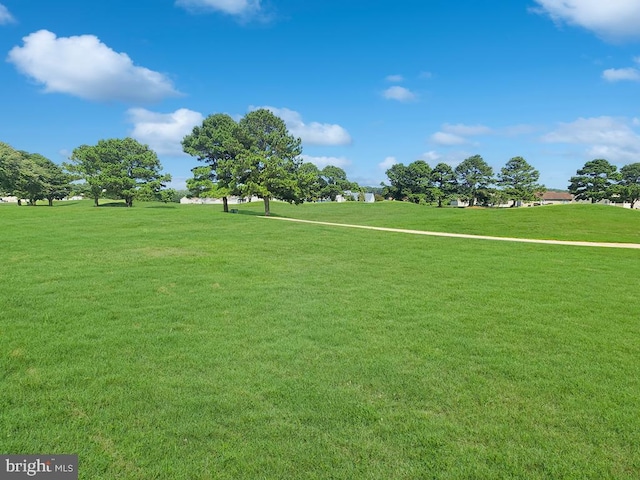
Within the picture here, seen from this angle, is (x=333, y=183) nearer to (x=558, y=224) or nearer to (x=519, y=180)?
(x=519, y=180)

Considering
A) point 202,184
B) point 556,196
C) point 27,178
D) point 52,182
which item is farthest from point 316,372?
point 556,196

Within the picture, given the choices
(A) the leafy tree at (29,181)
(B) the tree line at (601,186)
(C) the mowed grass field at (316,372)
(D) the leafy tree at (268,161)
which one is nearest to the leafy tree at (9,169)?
(A) the leafy tree at (29,181)

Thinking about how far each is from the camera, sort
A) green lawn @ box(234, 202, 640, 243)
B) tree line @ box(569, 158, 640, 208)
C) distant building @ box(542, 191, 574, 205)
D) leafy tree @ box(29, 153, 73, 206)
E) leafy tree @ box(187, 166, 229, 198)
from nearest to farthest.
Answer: green lawn @ box(234, 202, 640, 243), leafy tree @ box(187, 166, 229, 198), leafy tree @ box(29, 153, 73, 206), tree line @ box(569, 158, 640, 208), distant building @ box(542, 191, 574, 205)

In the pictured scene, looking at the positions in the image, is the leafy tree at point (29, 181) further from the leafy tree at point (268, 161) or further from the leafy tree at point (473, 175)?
the leafy tree at point (473, 175)

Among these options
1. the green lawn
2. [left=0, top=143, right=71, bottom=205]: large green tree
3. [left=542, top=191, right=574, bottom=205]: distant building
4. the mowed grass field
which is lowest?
the mowed grass field

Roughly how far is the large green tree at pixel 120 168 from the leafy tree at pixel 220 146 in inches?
348

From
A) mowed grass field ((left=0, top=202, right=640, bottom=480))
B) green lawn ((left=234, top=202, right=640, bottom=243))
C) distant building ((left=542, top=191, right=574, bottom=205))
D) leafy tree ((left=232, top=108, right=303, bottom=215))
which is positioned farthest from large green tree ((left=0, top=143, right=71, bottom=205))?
distant building ((left=542, top=191, right=574, bottom=205))

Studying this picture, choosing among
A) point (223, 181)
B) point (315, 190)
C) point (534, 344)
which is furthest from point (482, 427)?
point (315, 190)

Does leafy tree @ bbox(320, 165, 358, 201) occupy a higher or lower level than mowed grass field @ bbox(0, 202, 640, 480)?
higher

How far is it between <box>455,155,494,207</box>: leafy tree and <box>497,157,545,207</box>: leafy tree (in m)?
2.80

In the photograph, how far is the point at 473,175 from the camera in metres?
73.7

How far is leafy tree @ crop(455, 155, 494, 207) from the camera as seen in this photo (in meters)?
73.6

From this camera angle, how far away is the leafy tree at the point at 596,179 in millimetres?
69438

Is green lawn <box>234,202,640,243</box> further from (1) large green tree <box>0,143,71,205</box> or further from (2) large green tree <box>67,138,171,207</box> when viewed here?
(1) large green tree <box>0,143,71,205</box>
